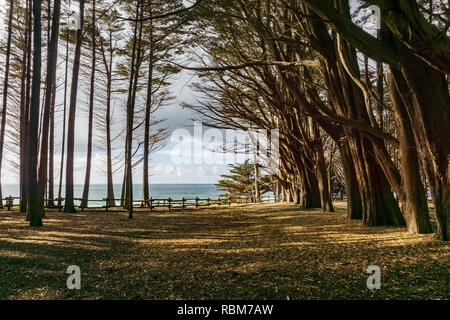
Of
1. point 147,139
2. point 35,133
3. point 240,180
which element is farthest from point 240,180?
point 35,133

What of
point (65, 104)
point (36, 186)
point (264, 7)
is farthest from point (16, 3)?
point (264, 7)

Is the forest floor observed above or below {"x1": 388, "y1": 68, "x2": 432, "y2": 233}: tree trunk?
below

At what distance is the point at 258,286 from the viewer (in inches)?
115

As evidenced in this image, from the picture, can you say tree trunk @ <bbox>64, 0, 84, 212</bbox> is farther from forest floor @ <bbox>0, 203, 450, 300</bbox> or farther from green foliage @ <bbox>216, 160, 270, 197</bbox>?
green foliage @ <bbox>216, 160, 270, 197</bbox>

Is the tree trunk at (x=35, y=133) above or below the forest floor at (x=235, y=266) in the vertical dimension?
above

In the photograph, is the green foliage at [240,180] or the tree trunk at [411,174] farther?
the green foliage at [240,180]

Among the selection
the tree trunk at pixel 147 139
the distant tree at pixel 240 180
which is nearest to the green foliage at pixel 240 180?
the distant tree at pixel 240 180

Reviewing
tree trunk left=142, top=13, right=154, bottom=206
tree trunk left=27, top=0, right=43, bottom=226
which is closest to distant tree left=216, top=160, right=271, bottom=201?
tree trunk left=142, top=13, right=154, bottom=206

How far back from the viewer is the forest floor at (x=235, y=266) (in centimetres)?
280

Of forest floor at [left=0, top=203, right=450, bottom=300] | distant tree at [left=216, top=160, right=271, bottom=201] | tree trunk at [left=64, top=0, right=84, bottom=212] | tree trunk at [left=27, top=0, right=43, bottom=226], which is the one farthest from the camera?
distant tree at [left=216, top=160, right=271, bottom=201]

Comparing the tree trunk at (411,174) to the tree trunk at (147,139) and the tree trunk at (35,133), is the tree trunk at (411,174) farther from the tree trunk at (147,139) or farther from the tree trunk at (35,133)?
the tree trunk at (147,139)

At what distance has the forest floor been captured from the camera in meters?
2.80
